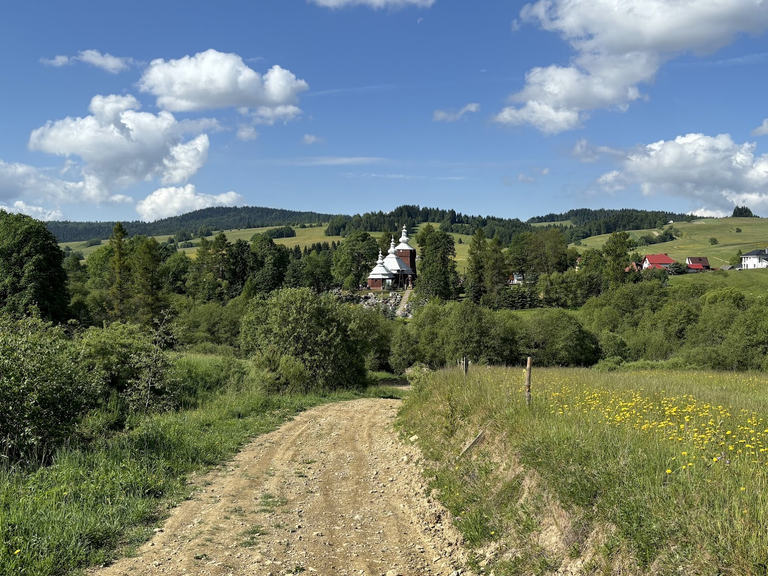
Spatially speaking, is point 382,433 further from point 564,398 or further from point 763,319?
point 763,319

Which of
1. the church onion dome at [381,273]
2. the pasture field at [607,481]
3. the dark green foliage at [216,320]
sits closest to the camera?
the pasture field at [607,481]

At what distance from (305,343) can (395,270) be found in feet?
264

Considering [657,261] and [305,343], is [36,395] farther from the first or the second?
[657,261]

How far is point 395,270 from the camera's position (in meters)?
104

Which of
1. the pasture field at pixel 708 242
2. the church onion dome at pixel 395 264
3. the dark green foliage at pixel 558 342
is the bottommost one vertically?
the dark green foliage at pixel 558 342

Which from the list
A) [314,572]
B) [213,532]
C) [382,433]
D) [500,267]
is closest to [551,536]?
[314,572]

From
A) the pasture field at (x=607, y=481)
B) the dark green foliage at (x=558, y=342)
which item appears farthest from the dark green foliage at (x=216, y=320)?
the pasture field at (x=607, y=481)

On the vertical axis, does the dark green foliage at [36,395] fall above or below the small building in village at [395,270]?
below

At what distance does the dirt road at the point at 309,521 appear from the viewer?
22.6 feet

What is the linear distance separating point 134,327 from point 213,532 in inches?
541

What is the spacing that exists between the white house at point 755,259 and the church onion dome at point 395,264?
8022 cm

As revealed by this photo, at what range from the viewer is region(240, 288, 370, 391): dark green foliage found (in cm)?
2298

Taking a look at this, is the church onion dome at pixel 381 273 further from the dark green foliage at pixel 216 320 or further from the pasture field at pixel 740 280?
the pasture field at pixel 740 280

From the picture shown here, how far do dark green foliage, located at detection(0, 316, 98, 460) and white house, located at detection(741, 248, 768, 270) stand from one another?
5566 inches
